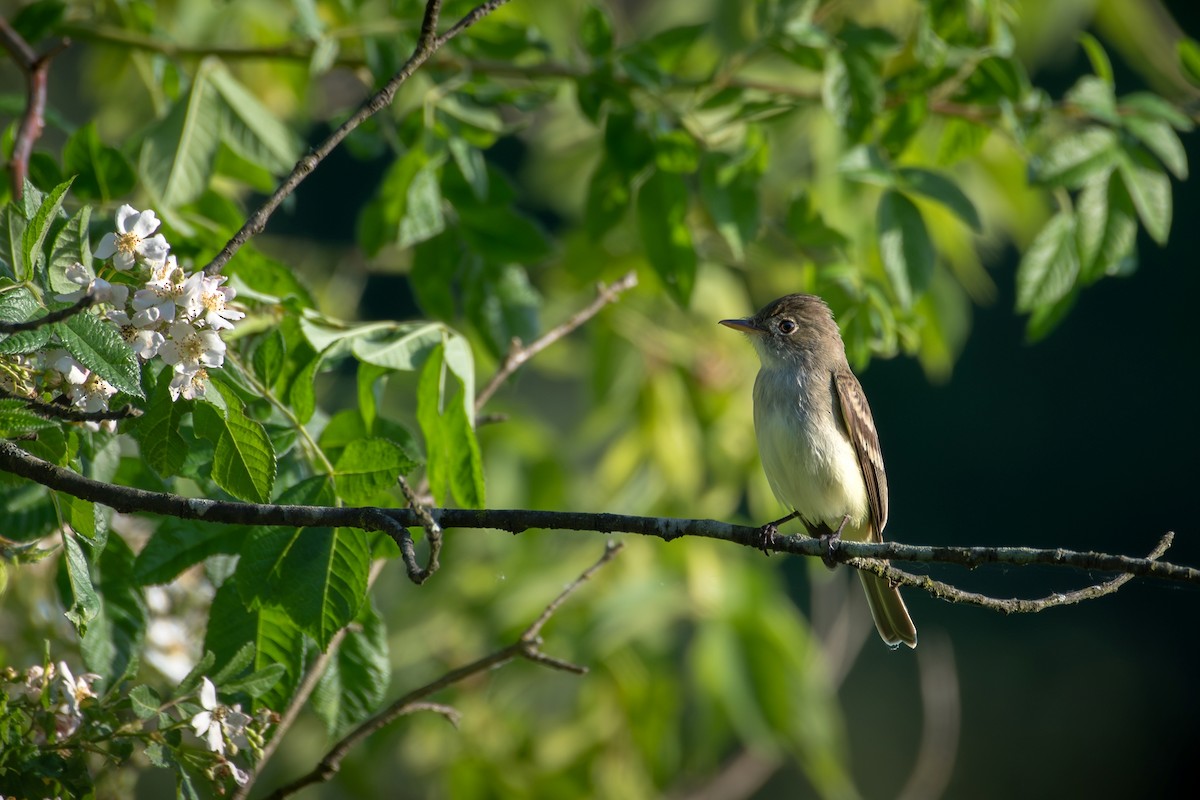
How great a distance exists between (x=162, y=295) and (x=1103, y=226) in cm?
282

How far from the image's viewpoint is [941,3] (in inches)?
158

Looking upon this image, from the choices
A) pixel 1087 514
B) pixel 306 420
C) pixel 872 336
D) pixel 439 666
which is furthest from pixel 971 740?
pixel 306 420

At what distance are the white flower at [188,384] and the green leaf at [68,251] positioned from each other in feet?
0.82

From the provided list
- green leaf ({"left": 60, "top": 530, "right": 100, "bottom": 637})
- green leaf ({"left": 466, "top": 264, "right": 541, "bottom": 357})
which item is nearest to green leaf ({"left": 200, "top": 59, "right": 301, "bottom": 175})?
green leaf ({"left": 466, "top": 264, "right": 541, "bottom": 357})

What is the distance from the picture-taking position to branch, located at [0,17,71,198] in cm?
306

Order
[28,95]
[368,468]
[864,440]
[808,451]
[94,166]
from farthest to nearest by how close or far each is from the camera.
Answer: [864,440] < [808,451] < [28,95] < [94,166] < [368,468]

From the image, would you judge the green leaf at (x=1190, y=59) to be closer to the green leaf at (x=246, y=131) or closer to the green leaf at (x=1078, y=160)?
the green leaf at (x=1078, y=160)

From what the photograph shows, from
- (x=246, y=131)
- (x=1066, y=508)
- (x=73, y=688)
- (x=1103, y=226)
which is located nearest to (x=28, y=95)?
(x=246, y=131)

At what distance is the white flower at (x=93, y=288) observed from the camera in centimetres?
208

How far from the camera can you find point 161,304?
83.7 inches

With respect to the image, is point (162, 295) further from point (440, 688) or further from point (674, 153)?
point (674, 153)

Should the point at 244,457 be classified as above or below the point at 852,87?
above

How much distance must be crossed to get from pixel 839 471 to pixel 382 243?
1704mm

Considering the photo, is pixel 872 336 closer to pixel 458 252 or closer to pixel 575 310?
pixel 458 252
